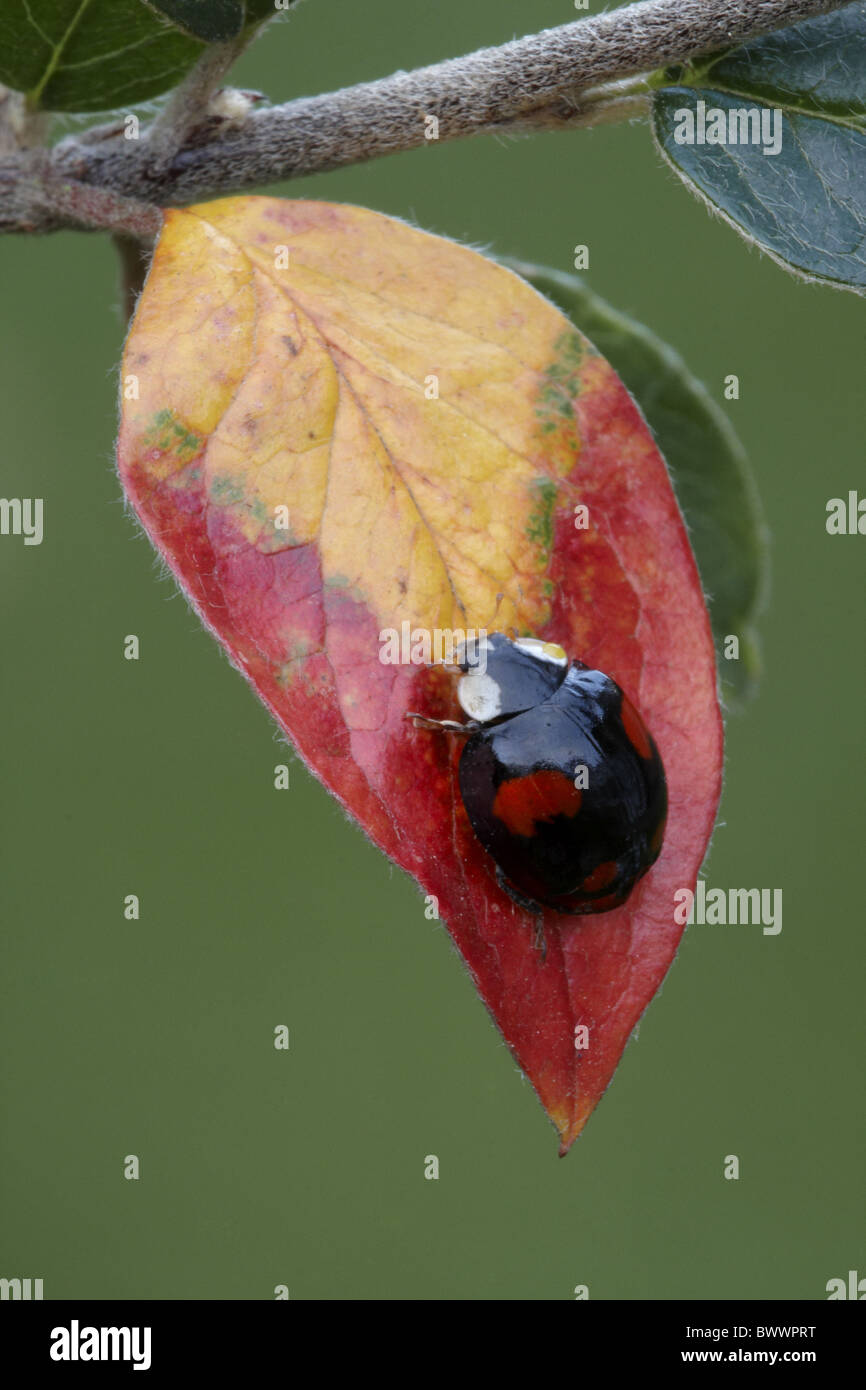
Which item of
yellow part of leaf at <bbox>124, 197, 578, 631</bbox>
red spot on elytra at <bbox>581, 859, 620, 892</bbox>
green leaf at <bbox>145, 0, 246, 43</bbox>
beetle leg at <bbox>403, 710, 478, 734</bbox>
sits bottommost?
red spot on elytra at <bbox>581, 859, 620, 892</bbox>

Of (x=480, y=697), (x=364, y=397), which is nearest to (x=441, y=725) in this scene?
(x=480, y=697)

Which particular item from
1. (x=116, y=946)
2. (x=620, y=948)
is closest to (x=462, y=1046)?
(x=116, y=946)

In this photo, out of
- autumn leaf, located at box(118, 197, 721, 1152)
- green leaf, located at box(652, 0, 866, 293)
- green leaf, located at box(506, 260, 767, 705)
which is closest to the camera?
autumn leaf, located at box(118, 197, 721, 1152)

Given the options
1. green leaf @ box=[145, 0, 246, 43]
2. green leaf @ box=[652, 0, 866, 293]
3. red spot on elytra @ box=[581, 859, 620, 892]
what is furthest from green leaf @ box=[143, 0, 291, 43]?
red spot on elytra @ box=[581, 859, 620, 892]

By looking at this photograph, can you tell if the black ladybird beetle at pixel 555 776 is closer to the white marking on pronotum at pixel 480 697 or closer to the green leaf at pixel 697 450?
the white marking on pronotum at pixel 480 697

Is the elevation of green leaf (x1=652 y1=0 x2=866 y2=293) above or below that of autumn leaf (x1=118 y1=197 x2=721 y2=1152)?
above

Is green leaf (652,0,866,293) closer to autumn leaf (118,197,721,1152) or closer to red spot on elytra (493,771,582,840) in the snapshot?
autumn leaf (118,197,721,1152)

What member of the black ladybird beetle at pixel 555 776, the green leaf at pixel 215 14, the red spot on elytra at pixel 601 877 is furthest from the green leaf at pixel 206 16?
the red spot on elytra at pixel 601 877

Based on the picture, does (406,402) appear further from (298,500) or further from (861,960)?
(861,960)
